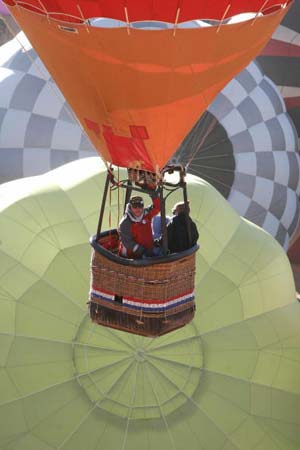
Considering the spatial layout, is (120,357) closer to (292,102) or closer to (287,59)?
(292,102)

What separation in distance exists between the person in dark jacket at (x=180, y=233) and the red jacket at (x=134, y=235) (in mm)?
121

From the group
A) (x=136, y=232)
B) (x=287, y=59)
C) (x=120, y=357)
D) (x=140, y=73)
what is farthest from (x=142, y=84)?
→ (x=287, y=59)

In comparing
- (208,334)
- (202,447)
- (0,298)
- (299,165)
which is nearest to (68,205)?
(0,298)

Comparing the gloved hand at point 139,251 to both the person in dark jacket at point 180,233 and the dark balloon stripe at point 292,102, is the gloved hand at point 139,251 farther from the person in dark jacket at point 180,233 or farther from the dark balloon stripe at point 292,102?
the dark balloon stripe at point 292,102

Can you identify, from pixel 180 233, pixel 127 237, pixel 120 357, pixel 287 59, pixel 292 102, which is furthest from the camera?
pixel 292 102

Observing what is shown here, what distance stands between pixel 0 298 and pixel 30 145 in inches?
108

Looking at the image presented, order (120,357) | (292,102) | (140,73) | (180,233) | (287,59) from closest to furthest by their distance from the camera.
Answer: (140,73) → (180,233) → (120,357) → (287,59) → (292,102)

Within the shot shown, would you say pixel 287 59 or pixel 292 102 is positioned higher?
pixel 287 59

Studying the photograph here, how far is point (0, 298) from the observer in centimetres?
576

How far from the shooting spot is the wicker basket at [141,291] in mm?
4645

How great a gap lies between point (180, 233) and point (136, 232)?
255mm

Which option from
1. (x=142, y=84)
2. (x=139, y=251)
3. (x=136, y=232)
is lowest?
(x=139, y=251)

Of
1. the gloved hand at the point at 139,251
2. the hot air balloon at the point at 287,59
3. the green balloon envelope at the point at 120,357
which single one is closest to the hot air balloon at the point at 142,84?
the gloved hand at the point at 139,251

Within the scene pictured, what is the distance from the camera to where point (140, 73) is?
442 cm
